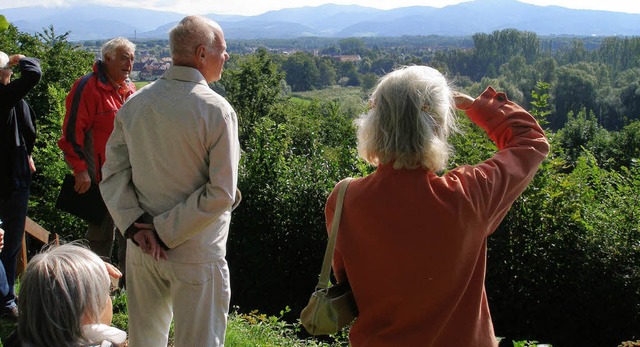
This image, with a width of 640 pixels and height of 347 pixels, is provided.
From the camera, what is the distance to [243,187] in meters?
6.94

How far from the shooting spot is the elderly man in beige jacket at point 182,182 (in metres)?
2.68

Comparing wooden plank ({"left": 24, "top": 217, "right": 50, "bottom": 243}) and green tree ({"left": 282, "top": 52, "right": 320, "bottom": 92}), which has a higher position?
wooden plank ({"left": 24, "top": 217, "right": 50, "bottom": 243})

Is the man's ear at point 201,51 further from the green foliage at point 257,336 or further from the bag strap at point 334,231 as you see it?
the green foliage at point 257,336

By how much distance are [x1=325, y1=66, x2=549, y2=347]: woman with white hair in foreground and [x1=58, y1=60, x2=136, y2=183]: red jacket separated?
9.32ft

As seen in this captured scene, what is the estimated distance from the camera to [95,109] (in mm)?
4266

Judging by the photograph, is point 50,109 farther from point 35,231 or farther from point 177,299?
point 177,299

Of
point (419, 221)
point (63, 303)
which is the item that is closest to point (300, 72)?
point (63, 303)

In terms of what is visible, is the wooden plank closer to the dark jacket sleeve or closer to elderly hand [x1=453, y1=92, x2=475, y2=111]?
the dark jacket sleeve

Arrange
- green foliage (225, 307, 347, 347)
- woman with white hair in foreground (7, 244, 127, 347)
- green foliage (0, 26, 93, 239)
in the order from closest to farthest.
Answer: woman with white hair in foreground (7, 244, 127, 347)
green foliage (225, 307, 347, 347)
green foliage (0, 26, 93, 239)

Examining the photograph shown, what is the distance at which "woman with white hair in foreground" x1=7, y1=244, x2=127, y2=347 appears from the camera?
2000 mm

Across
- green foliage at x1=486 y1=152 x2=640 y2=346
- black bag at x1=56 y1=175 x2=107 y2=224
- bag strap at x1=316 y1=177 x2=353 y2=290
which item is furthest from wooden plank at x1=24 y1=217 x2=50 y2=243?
green foliage at x1=486 y1=152 x2=640 y2=346

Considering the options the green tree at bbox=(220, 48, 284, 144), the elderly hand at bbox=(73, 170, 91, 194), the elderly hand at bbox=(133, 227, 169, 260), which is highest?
the elderly hand at bbox=(133, 227, 169, 260)

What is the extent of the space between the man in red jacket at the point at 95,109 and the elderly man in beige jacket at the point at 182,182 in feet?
4.86

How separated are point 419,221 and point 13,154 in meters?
3.13
